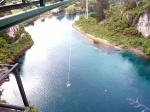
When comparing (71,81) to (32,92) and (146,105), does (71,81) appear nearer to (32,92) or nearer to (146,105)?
(32,92)

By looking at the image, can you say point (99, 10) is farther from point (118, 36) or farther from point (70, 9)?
point (70, 9)

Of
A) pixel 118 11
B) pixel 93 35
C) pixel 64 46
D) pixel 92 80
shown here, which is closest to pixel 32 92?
pixel 92 80

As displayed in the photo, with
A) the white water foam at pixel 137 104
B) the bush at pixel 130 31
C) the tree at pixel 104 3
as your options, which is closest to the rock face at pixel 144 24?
the bush at pixel 130 31

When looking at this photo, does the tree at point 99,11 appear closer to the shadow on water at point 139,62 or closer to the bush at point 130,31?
the bush at point 130,31

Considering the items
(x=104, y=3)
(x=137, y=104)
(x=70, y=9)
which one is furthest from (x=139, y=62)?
(x=70, y=9)

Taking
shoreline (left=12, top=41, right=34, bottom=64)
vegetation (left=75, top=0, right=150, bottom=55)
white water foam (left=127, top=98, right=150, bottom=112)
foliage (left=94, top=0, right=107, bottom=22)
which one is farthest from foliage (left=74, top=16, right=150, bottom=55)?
shoreline (left=12, top=41, right=34, bottom=64)

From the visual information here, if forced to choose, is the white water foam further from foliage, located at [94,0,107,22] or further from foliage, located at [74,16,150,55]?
foliage, located at [94,0,107,22]
